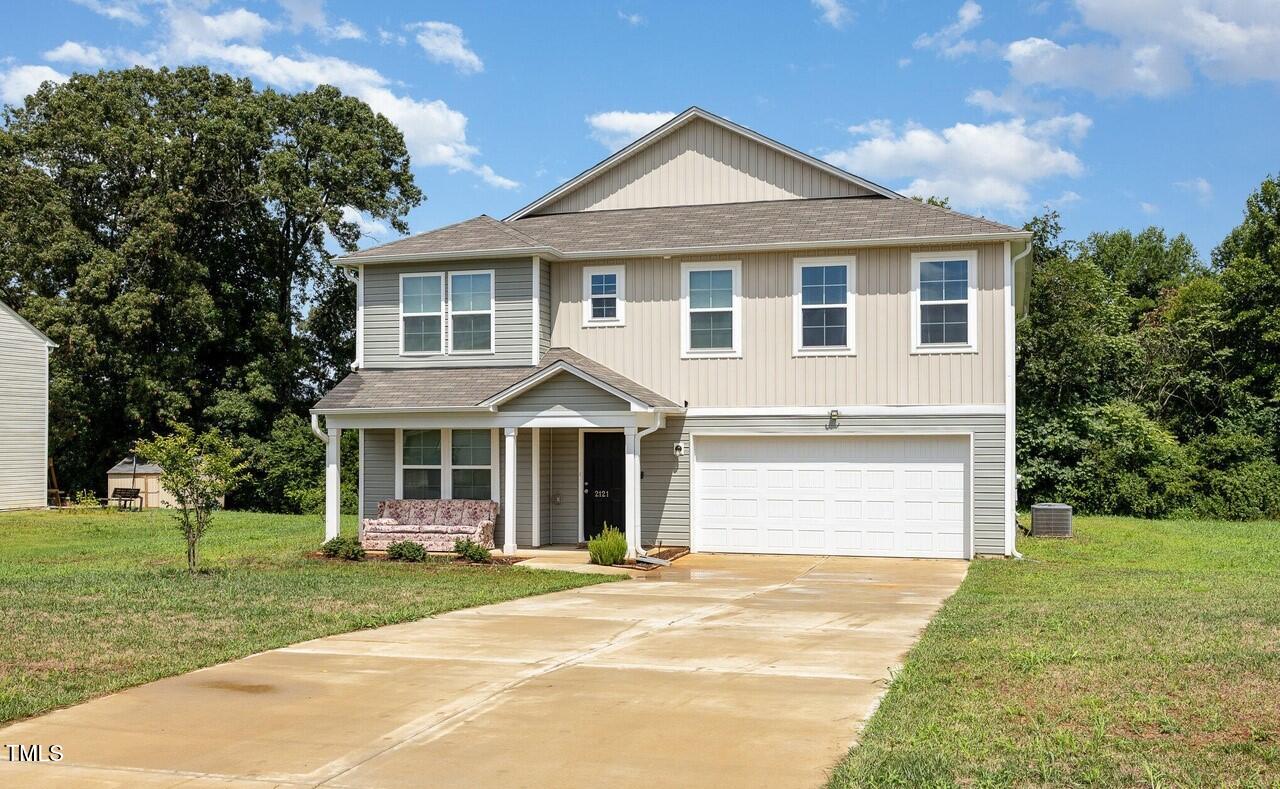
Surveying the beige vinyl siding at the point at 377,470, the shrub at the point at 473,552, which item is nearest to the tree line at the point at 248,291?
the beige vinyl siding at the point at 377,470

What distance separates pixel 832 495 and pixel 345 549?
8.20 meters

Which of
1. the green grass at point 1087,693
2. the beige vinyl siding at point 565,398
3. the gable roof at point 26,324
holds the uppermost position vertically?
the gable roof at point 26,324

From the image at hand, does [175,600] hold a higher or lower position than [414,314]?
lower

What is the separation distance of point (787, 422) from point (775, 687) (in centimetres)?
1162

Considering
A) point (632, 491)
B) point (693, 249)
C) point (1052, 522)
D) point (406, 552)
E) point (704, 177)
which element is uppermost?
point (704, 177)

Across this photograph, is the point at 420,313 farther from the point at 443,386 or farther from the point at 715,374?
the point at 715,374

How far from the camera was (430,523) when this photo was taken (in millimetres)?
20234

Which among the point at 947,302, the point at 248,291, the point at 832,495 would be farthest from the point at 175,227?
the point at 947,302

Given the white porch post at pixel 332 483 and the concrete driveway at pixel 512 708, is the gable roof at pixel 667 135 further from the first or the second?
the concrete driveway at pixel 512 708

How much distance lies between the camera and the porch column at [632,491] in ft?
61.6

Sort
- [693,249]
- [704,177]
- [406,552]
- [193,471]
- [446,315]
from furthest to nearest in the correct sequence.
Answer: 1. [704,177]
2. [446,315]
3. [693,249]
4. [406,552]
5. [193,471]

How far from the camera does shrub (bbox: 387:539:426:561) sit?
18438mm

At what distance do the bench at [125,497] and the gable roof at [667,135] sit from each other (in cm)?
1550

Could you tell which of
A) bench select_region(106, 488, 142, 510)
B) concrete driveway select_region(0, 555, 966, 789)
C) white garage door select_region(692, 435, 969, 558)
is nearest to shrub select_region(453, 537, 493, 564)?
white garage door select_region(692, 435, 969, 558)
